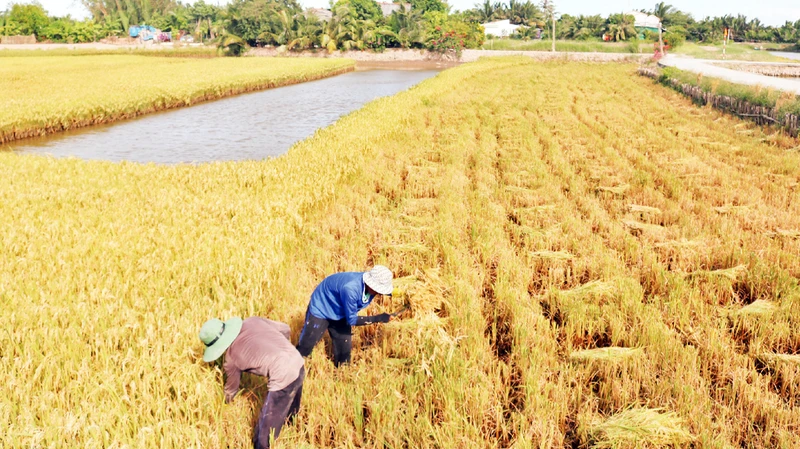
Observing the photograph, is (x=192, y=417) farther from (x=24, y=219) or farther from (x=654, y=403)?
Result: (x=24, y=219)

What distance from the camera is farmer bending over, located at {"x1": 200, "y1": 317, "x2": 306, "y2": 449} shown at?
2787mm

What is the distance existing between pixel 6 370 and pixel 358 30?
5510 cm

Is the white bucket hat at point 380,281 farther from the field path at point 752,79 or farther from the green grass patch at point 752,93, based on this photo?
the field path at point 752,79

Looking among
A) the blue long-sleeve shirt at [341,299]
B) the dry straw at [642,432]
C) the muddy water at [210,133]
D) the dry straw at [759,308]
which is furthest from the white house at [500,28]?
the dry straw at [642,432]

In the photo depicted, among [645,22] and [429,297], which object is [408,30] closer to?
[645,22]

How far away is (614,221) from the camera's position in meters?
6.41

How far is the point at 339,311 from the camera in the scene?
3.46 metres

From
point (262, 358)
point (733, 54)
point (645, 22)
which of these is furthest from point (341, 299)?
point (645, 22)

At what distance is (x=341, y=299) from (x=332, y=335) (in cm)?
28

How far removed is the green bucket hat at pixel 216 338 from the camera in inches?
115

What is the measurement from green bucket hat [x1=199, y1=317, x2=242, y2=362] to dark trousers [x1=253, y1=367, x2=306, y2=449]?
0.37m

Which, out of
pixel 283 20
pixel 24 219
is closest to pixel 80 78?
pixel 24 219

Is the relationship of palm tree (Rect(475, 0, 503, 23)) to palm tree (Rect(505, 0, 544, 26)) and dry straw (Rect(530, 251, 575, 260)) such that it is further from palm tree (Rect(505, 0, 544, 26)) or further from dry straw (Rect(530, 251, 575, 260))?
dry straw (Rect(530, 251, 575, 260))

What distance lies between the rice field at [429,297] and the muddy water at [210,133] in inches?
151
